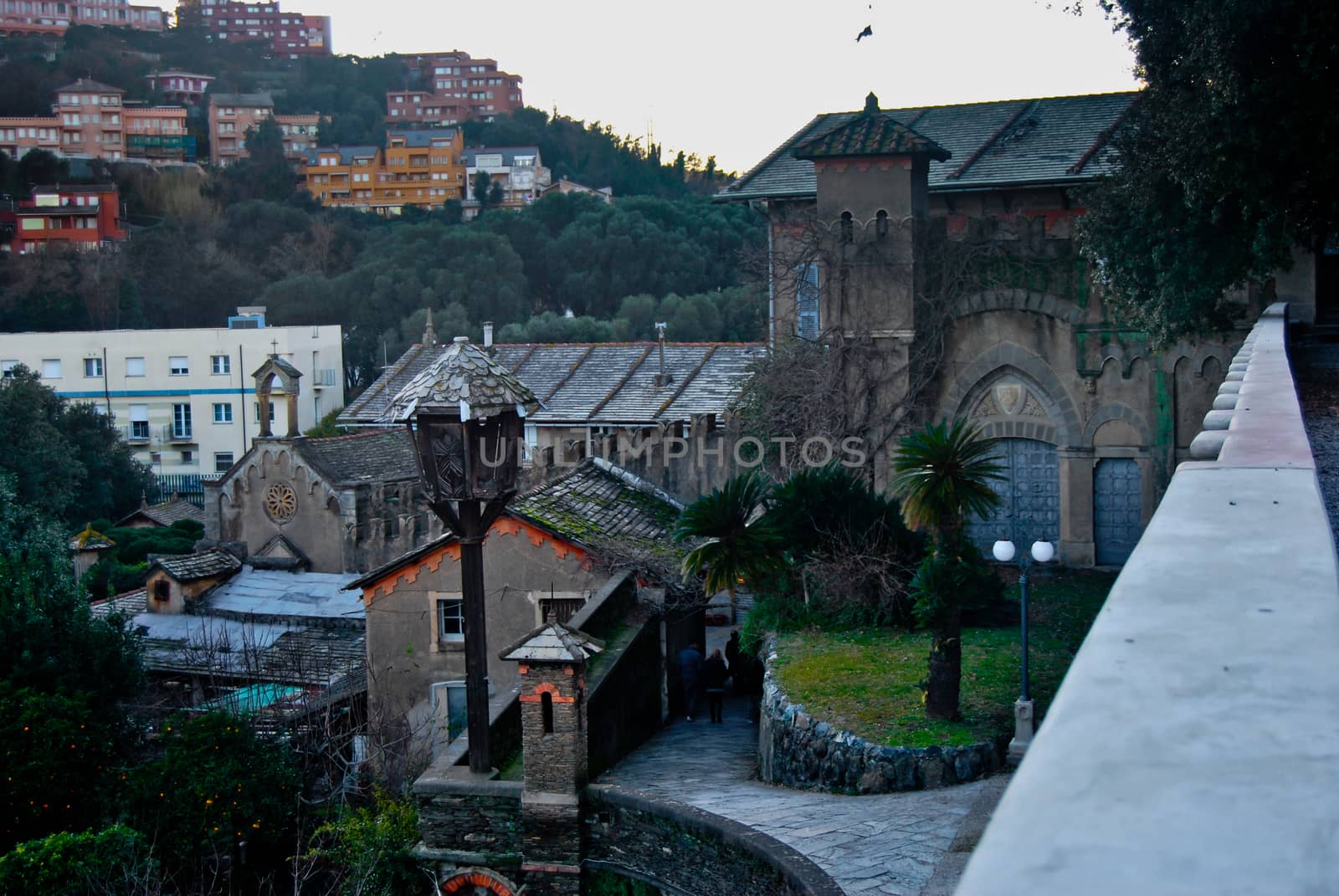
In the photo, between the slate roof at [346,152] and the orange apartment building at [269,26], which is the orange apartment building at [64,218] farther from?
the orange apartment building at [269,26]

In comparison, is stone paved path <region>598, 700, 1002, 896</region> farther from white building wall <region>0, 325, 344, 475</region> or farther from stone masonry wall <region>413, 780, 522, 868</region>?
white building wall <region>0, 325, 344, 475</region>

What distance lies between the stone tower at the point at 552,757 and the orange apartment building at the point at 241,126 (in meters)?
97.7

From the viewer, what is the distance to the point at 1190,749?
5.10 ft

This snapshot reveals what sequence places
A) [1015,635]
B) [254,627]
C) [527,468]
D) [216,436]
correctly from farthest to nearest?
1. [216,436]
2. [254,627]
3. [527,468]
4. [1015,635]

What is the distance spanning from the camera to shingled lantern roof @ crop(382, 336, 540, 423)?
13.2 metres

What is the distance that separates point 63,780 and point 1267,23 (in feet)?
53.5

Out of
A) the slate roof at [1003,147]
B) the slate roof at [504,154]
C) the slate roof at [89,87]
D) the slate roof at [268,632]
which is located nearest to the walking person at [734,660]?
the slate roof at [268,632]

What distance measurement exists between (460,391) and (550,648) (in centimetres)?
259

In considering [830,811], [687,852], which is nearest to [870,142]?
[830,811]

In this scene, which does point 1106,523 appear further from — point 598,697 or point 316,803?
point 316,803

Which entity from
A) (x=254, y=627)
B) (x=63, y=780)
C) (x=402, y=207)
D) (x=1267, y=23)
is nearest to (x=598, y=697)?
(x=63, y=780)

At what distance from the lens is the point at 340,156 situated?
332 ft

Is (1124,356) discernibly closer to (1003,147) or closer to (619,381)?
(1003,147)

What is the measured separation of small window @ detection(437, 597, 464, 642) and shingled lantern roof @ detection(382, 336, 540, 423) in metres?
5.90
